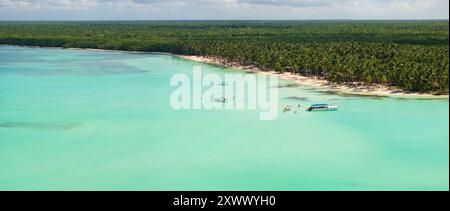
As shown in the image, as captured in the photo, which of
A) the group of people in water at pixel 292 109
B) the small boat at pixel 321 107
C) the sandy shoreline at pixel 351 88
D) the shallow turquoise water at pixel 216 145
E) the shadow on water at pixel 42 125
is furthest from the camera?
the sandy shoreline at pixel 351 88

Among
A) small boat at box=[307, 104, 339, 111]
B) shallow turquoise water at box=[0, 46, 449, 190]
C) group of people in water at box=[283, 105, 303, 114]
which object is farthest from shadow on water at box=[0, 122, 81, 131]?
small boat at box=[307, 104, 339, 111]

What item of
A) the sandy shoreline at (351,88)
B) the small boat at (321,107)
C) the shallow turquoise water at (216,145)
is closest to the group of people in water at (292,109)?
the shallow turquoise water at (216,145)

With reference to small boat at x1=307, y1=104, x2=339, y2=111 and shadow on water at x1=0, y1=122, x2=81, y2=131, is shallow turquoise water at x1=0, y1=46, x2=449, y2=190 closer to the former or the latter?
shadow on water at x1=0, y1=122, x2=81, y2=131

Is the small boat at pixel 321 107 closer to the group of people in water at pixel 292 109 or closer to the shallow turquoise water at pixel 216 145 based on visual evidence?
the shallow turquoise water at pixel 216 145

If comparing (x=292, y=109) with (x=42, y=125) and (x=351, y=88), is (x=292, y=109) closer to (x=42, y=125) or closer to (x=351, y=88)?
(x=351, y=88)

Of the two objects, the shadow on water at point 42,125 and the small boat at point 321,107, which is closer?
the shadow on water at point 42,125

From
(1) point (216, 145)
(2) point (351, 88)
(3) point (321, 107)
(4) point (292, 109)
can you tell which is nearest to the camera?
(1) point (216, 145)

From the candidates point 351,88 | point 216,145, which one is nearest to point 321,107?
point 351,88
